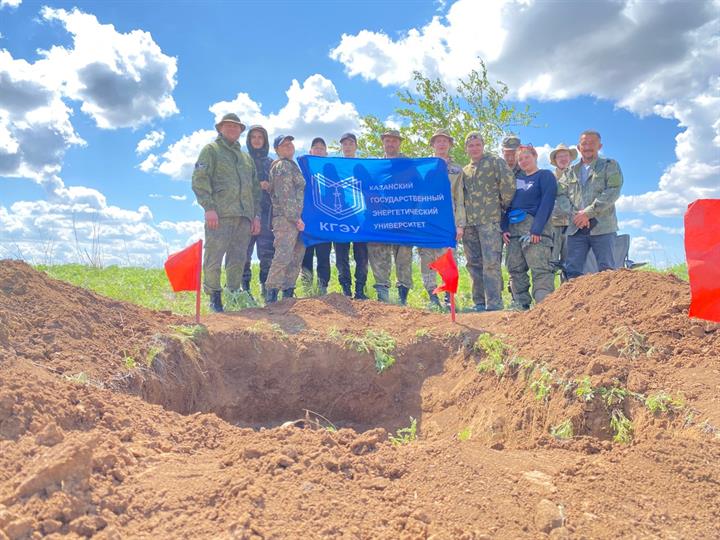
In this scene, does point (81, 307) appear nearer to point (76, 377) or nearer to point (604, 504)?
point (76, 377)

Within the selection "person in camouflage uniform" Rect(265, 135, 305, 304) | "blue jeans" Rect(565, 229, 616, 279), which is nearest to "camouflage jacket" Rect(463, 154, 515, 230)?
"blue jeans" Rect(565, 229, 616, 279)

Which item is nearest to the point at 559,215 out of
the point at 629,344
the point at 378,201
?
the point at 378,201

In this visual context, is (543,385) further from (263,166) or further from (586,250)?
(263,166)

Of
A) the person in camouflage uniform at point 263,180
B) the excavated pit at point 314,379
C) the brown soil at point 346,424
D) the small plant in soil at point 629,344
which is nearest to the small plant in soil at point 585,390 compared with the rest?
the brown soil at point 346,424

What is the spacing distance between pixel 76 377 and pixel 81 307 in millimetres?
1292

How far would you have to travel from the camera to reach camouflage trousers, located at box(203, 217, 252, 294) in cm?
685

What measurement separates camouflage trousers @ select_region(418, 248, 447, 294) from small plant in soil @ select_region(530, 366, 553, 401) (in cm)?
345

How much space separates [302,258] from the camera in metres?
7.61

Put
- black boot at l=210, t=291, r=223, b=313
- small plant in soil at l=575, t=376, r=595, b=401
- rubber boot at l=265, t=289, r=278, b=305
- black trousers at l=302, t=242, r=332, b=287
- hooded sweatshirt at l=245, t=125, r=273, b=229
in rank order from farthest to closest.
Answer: black trousers at l=302, t=242, r=332, b=287
hooded sweatshirt at l=245, t=125, r=273, b=229
rubber boot at l=265, t=289, r=278, b=305
black boot at l=210, t=291, r=223, b=313
small plant in soil at l=575, t=376, r=595, b=401

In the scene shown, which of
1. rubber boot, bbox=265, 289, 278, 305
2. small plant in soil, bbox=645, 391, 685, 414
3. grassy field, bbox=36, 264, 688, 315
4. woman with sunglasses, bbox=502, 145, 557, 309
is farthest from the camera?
grassy field, bbox=36, 264, 688, 315

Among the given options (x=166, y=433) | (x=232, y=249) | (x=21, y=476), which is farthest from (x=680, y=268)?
(x=21, y=476)

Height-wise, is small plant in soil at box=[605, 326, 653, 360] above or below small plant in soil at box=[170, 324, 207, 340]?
below

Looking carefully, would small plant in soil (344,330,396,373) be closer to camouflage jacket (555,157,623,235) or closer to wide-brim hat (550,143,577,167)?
camouflage jacket (555,157,623,235)

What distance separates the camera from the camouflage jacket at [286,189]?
7.12 metres
